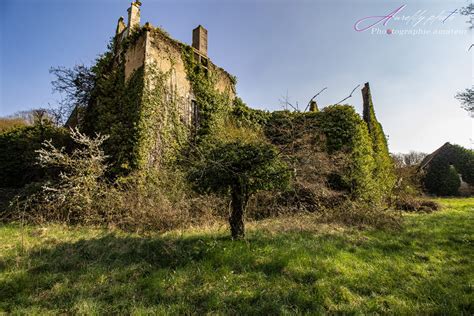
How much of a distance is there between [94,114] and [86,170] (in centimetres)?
435

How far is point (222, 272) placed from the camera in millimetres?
4148

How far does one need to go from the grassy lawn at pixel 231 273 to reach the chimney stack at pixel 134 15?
29.1 feet

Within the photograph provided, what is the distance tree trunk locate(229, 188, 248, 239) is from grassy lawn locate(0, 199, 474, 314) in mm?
305

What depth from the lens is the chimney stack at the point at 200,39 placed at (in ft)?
42.4

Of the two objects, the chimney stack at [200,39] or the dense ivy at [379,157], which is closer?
the chimney stack at [200,39]

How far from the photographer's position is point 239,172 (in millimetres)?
5305

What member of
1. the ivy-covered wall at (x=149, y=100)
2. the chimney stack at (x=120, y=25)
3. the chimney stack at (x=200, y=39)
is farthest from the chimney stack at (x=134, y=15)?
the chimney stack at (x=200, y=39)

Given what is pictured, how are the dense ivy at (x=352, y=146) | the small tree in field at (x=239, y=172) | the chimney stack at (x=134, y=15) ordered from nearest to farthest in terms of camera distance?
the small tree in field at (x=239, y=172) → the chimney stack at (x=134, y=15) → the dense ivy at (x=352, y=146)

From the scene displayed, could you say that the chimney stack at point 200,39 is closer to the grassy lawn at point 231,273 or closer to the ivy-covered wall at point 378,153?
the grassy lawn at point 231,273

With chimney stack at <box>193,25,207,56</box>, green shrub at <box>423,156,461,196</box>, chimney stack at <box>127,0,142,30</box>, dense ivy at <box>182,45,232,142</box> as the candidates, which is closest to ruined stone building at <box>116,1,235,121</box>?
chimney stack at <box>127,0,142,30</box>

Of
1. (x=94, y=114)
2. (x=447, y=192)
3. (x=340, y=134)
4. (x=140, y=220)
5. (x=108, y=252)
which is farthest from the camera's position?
(x=447, y=192)

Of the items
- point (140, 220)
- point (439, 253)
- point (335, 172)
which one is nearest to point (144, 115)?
point (140, 220)

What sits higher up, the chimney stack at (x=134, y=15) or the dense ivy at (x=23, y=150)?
the chimney stack at (x=134, y=15)

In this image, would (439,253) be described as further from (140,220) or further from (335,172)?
(140,220)
